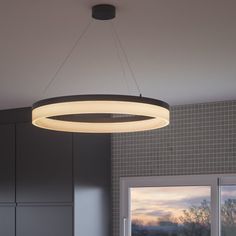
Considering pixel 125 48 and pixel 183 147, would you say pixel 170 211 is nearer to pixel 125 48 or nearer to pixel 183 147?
pixel 183 147

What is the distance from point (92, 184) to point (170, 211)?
2.58ft

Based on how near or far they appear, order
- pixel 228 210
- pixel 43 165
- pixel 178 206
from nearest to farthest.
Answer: pixel 228 210 → pixel 43 165 → pixel 178 206

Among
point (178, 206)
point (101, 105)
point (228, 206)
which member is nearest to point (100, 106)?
point (101, 105)

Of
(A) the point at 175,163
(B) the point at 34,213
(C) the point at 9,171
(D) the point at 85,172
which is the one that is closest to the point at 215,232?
(A) the point at 175,163

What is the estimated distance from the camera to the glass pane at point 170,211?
5.04m

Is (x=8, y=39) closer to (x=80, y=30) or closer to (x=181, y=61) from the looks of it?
(x=80, y=30)

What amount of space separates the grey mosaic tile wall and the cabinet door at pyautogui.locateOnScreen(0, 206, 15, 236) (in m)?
0.99

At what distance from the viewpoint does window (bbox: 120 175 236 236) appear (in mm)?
4922

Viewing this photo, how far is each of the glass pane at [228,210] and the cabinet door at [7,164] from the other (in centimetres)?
195

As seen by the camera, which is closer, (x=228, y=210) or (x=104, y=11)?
(x=104, y=11)

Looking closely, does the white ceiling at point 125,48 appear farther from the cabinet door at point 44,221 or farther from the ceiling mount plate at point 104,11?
the cabinet door at point 44,221

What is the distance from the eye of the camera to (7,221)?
5176mm

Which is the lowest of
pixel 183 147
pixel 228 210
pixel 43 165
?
pixel 228 210

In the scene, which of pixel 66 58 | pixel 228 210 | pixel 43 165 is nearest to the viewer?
pixel 66 58
